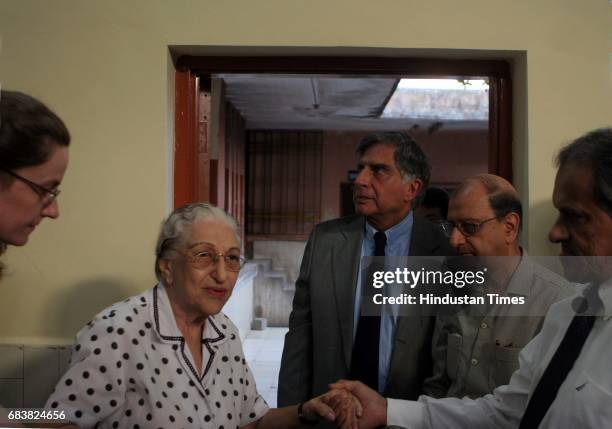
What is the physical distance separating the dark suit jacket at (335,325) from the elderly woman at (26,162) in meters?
0.69

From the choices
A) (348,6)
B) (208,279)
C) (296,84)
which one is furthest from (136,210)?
(296,84)

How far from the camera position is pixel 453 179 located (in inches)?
221

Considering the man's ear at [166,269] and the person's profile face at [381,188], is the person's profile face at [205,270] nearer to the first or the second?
the man's ear at [166,269]

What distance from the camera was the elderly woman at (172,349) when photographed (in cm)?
90

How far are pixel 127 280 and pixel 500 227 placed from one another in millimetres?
840

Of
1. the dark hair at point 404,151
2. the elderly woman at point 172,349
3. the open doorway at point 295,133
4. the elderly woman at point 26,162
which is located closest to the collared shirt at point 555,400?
the elderly woman at point 172,349

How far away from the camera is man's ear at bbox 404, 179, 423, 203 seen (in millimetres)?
1335

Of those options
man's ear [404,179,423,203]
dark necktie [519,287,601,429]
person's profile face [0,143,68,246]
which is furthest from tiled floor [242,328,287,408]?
person's profile face [0,143,68,246]

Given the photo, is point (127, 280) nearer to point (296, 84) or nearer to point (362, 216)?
point (362, 216)

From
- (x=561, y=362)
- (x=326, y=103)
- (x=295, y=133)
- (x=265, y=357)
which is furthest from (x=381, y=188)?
(x=295, y=133)

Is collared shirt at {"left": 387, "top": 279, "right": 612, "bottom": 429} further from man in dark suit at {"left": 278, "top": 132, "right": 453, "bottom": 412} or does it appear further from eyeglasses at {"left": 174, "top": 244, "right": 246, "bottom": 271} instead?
eyeglasses at {"left": 174, "top": 244, "right": 246, "bottom": 271}

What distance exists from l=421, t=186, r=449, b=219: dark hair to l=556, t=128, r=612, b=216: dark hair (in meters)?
0.80

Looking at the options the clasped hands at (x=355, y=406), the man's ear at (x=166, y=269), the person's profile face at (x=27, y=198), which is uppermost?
the person's profile face at (x=27, y=198)

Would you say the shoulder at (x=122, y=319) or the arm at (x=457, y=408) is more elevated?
the shoulder at (x=122, y=319)
